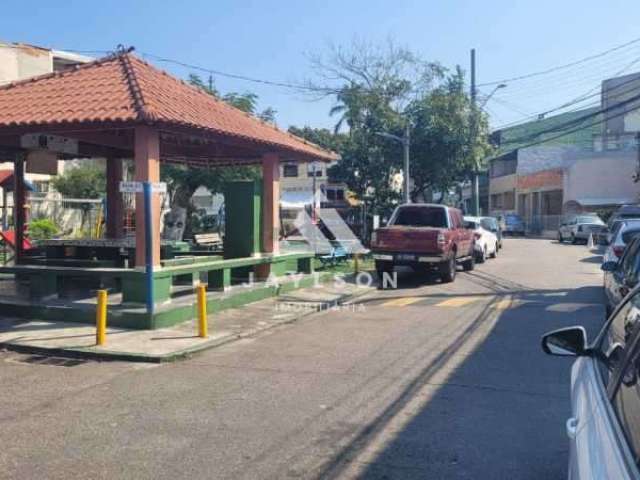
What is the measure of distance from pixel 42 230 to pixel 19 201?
39.9 feet

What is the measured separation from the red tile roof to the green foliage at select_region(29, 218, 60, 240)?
14330 mm

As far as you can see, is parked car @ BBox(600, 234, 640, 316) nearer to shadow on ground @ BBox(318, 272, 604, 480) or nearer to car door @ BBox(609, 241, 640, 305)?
car door @ BBox(609, 241, 640, 305)

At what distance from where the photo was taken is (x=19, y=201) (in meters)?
15.7

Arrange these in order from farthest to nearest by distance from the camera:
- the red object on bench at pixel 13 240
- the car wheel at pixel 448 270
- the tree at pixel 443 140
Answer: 1. the tree at pixel 443 140
2. the car wheel at pixel 448 270
3. the red object on bench at pixel 13 240

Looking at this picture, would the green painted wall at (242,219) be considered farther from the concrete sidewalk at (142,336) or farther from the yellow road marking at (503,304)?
the yellow road marking at (503,304)

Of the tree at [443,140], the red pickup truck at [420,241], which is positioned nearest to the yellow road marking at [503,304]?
the red pickup truck at [420,241]

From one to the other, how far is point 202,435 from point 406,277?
47.0 feet

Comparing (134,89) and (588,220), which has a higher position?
(134,89)

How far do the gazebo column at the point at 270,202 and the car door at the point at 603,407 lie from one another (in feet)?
40.0

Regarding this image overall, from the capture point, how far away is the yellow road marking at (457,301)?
45.7 feet

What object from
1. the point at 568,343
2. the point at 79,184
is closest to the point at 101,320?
the point at 568,343

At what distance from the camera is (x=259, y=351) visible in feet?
30.8

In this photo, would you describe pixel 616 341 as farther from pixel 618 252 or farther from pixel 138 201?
pixel 618 252

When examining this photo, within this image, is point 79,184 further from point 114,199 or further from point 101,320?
point 101,320
